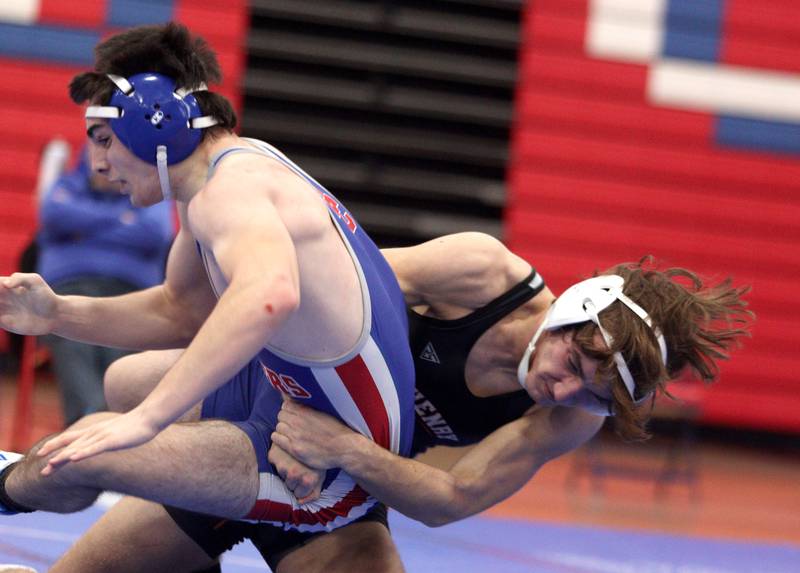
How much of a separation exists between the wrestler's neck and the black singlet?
733mm

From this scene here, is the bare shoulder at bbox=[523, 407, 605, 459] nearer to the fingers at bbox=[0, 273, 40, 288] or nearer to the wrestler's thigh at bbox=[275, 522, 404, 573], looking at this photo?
the wrestler's thigh at bbox=[275, 522, 404, 573]

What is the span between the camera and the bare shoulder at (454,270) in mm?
3113

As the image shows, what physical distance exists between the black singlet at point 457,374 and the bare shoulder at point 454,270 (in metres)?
0.05

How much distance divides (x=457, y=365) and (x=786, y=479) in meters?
5.65

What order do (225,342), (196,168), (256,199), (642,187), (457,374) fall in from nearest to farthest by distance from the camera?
1. (225,342)
2. (256,199)
3. (196,168)
4. (457,374)
5. (642,187)

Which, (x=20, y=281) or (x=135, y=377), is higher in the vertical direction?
(x=20, y=281)

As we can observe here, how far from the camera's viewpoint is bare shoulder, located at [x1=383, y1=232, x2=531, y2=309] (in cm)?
311

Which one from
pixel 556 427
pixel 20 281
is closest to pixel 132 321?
pixel 20 281

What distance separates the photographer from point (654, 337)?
3.04 m

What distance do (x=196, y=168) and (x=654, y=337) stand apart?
1.20m

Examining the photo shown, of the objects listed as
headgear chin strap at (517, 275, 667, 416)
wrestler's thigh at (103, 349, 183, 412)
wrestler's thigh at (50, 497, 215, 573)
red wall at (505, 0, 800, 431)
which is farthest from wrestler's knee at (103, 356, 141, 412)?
red wall at (505, 0, 800, 431)

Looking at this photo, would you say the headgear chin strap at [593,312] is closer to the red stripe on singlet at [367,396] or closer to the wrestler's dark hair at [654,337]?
the wrestler's dark hair at [654,337]

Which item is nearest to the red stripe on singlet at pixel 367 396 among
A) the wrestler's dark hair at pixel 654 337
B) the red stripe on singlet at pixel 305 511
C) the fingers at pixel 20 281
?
the red stripe on singlet at pixel 305 511

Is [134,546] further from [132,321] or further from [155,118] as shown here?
[155,118]
